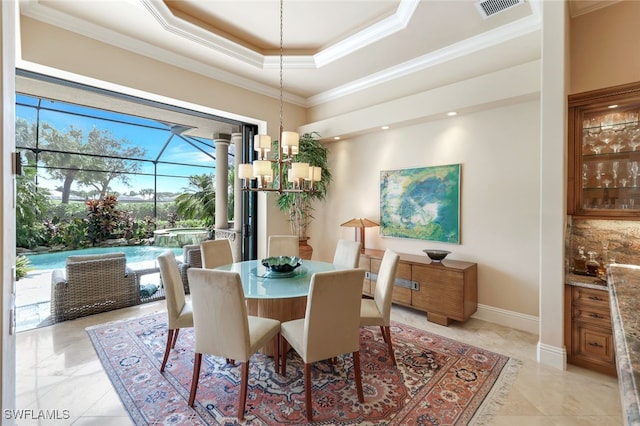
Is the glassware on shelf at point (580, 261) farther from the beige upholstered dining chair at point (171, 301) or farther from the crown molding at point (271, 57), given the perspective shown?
the beige upholstered dining chair at point (171, 301)

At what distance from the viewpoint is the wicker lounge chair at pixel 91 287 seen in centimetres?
339

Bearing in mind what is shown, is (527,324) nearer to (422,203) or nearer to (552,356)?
(552,356)

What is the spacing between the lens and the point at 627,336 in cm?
100

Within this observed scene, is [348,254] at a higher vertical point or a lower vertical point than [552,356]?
higher

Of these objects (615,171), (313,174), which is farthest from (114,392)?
(615,171)

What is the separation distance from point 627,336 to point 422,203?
9.89ft

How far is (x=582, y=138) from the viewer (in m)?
2.56

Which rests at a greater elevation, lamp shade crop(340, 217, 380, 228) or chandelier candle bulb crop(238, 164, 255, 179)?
chandelier candle bulb crop(238, 164, 255, 179)

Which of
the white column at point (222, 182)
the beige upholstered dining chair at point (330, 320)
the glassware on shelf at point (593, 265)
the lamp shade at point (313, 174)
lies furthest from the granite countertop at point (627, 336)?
the white column at point (222, 182)

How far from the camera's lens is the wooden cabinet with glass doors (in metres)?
2.38

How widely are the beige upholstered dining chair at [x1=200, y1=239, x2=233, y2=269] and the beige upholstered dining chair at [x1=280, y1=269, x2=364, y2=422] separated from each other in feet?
5.34

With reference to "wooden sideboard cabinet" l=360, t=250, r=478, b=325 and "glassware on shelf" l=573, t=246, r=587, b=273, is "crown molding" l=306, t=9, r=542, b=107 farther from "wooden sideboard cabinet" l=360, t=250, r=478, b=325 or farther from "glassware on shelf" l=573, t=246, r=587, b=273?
"wooden sideboard cabinet" l=360, t=250, r=478, b=325

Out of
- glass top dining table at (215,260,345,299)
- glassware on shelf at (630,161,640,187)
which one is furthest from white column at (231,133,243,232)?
glassware on shelf at (630,161,640,187)

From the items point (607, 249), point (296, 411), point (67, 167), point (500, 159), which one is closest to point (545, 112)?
point (500, 159)
